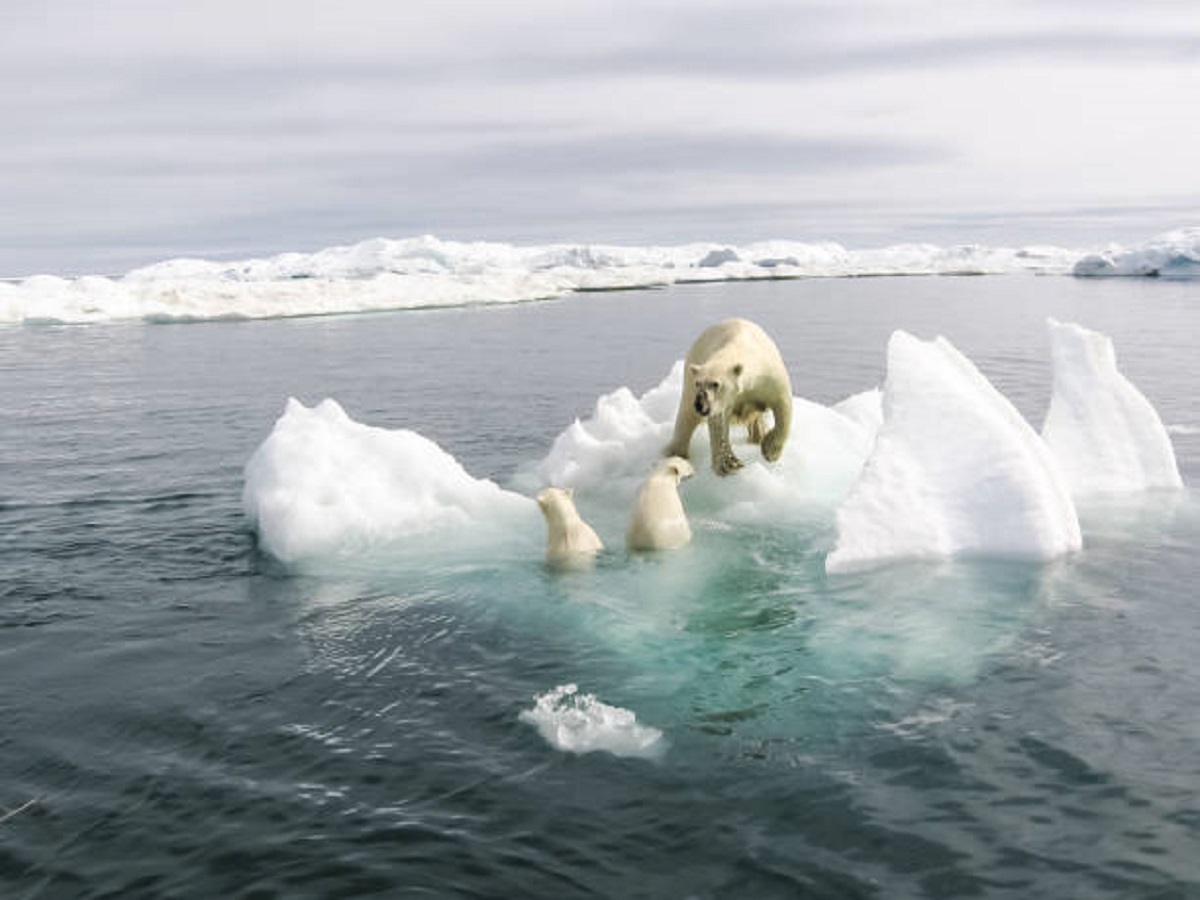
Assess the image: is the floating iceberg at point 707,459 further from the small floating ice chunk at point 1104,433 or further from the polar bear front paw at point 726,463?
the small floating ice chunk at point 1104,433

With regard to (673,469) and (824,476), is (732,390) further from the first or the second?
(824,476)

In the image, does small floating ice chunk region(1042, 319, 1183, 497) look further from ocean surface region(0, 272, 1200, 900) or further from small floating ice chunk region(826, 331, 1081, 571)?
small floating ice chunk region(826, 331, 1081, 571)

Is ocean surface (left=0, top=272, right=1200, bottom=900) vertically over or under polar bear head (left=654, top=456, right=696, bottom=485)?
under

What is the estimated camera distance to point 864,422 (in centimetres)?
1728

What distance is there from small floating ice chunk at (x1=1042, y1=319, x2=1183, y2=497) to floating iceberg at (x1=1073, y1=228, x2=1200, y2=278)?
97.3 metres

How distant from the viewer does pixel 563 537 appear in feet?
37.3

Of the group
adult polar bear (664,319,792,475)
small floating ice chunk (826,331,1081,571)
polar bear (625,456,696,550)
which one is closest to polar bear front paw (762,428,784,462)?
adult polar bear (664,319,792,475)

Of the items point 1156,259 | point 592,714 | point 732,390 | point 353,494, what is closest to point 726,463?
point 732,390

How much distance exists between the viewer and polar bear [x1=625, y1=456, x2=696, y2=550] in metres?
11.7

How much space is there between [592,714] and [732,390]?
6321mm

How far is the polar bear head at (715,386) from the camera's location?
39.0 feet

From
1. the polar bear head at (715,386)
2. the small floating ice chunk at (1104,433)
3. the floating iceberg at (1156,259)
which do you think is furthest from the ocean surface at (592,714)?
the floating iceberg at (1156,259)

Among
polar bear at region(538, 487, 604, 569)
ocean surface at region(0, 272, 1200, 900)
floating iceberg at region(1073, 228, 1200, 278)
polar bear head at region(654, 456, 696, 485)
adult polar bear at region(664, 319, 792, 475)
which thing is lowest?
ocean surface at region(0, 272, 1200, 900)

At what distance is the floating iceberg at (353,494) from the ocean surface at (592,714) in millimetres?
450
